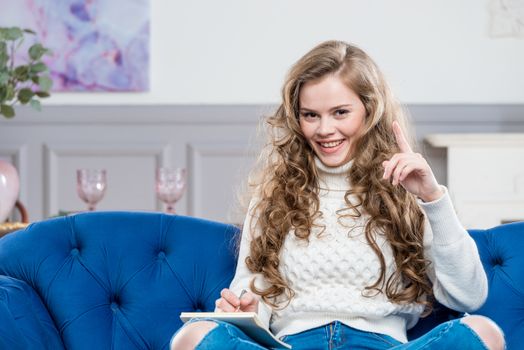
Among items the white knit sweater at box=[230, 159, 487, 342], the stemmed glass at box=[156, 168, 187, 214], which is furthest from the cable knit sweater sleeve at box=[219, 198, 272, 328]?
the stemmed glass at box=[156, 168, 187, 214]

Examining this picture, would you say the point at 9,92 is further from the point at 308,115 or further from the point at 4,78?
the point at 308,115

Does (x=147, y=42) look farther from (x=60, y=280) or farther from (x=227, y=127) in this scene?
(x=60, y=280)

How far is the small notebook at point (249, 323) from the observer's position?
1849 mm

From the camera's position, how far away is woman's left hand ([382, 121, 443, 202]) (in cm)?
196

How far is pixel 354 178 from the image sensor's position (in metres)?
2.27

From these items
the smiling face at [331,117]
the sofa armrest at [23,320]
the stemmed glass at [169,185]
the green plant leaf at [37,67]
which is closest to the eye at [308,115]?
the smiling face at [331,117]

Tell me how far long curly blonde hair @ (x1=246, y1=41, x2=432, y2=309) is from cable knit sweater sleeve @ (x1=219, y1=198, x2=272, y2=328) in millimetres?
15

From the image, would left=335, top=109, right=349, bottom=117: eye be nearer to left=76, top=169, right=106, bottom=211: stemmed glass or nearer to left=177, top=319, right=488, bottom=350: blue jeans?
left=177, top=319, right=488, bottom=350: blue jeans

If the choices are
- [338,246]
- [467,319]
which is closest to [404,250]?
[338,246]

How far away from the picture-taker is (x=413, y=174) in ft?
6.66

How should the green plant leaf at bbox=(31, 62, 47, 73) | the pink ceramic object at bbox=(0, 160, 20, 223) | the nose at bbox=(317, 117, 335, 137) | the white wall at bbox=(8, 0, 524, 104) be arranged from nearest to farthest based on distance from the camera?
1. the nose at bbox=(317, 117, 335, 137)
2. the pink ceramic object at bbox=(0, 160, 20, 223)
3. the green plant leaf at bbox=(31, 62, 47, 73)
4. the white wall at bbox=(8, 0, 524, 104)

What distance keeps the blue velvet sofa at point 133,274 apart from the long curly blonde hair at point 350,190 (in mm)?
138

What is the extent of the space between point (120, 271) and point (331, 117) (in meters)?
0.62

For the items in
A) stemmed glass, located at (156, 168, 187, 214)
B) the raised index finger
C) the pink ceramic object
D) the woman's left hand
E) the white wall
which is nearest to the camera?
the woman's left hand
